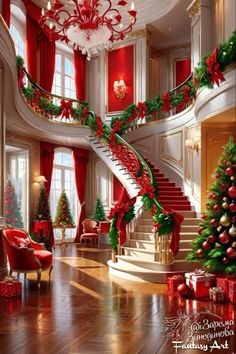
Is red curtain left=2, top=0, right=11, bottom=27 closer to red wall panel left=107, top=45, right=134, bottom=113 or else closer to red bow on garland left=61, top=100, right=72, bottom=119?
red bow on garland left=61, top=100, right=72, bottom=119

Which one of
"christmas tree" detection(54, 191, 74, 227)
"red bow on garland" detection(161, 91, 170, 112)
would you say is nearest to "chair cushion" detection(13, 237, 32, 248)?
"christmas tree" detection(54, 191, 74, 227)

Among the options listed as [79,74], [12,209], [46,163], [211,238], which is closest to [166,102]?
[79,74]

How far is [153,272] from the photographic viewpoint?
298 inches

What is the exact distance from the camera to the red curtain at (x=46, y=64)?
13.3 metres

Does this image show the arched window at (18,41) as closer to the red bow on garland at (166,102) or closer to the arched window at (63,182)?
the arched window at (63,182)

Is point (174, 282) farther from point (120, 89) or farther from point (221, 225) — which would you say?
point (120, 89)

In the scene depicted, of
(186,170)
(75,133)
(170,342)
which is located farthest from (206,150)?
(170,342)

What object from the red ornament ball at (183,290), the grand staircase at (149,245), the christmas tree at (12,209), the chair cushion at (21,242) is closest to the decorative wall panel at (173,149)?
the grand staircase at (149,245)

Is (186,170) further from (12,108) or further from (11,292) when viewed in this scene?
(11,292)

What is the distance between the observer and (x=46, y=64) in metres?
13.3

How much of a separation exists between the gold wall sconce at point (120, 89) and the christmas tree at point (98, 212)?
344 cm

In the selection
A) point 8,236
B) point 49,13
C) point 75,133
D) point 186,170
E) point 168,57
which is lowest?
point 8,236

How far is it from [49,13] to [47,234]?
19.8ft

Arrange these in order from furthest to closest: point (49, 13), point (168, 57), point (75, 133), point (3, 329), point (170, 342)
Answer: point (168, 57)
point (75, 133)
point (49, 13)
point (3, 329)
point (170, 342)
